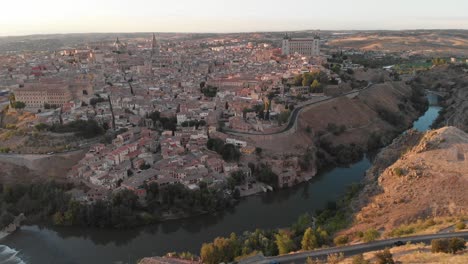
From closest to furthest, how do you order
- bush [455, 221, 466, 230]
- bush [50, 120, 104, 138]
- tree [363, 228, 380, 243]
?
1. bush [455, 221, 466, 230]
2. tree [363, 228, 380, 243]
3. bush [50, 120, 104, 138]

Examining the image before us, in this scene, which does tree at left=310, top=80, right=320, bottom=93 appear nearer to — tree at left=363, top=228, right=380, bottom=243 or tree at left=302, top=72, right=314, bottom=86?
tree at left=302, top=72, right=314, bottom=86

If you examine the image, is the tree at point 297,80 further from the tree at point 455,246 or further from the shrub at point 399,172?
the tree at point 455,246

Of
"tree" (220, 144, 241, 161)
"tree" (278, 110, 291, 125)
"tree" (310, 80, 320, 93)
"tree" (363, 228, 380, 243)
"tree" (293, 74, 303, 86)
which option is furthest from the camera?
"tree" (293, 74, 303, 86)

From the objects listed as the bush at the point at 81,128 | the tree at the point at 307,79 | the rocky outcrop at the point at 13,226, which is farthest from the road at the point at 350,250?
the tree at the point at 307,79

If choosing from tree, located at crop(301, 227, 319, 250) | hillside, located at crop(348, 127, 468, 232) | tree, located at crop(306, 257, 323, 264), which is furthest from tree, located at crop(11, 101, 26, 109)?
tree, located at crop(306, 257, 323, 264)

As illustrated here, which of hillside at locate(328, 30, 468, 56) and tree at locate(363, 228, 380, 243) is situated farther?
hillside at locate(328, 30, 468, 56)

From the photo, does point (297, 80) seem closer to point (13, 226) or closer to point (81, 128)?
point (81, 128)
